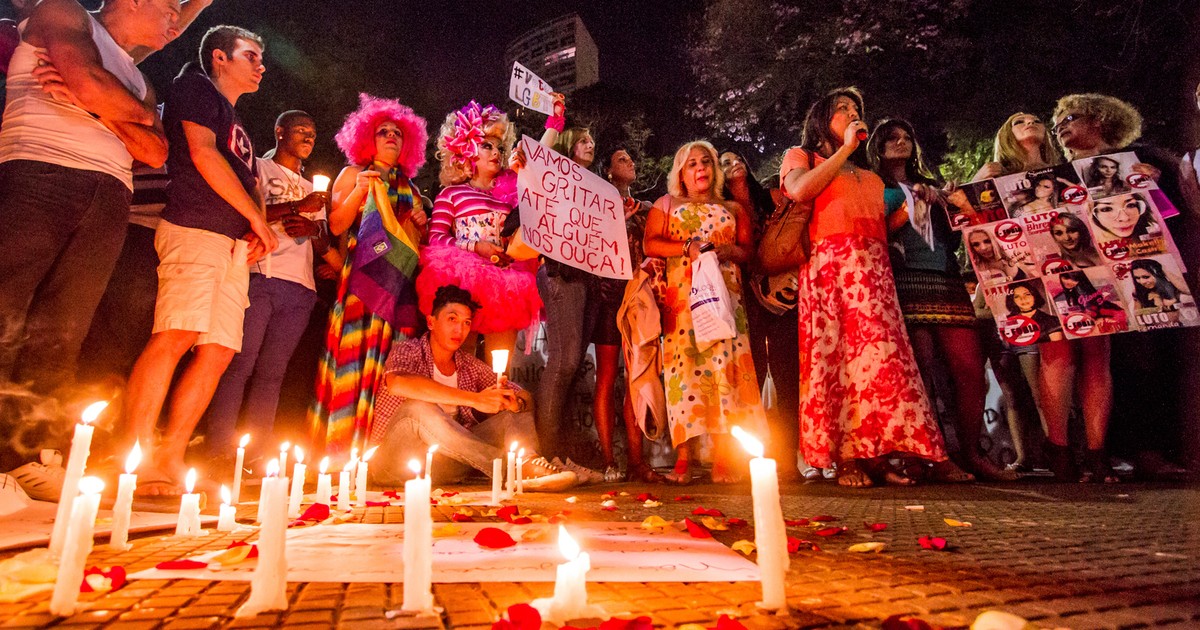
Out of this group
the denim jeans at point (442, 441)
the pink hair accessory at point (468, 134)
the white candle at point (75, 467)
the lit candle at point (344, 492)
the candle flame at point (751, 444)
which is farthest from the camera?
the pink hair accessory at point (468, 134)

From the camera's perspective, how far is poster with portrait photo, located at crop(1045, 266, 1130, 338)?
12.8ft

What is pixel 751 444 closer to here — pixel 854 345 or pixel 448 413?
pixel 854 345

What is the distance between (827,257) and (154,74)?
25.7 ft

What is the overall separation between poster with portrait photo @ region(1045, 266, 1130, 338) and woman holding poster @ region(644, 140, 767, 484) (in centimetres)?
203

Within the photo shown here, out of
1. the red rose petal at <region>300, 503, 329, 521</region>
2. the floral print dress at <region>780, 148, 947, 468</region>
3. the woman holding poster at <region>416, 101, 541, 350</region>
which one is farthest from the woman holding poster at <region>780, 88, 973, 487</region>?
the red rose petal at <region>300, 503, 329, 521</region>

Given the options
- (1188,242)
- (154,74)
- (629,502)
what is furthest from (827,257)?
(154,74)

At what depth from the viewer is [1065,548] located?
5.91 feet

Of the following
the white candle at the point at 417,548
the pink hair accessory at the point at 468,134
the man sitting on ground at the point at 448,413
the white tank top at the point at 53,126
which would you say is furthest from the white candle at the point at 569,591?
the pink hair accessory at the point at 468,134

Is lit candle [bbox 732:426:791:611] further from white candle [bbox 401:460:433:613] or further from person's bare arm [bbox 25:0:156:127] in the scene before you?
person's bare arm [bbox 25:0:156:127]

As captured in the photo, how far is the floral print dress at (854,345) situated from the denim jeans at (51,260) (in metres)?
3.77

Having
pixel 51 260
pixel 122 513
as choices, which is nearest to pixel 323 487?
pixel 122 513

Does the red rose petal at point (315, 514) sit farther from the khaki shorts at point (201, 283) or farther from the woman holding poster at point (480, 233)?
the woman holding poster at point (480, 233)

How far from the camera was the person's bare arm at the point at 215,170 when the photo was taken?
3102 millimetres

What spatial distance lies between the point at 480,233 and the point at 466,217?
0.17 metres
